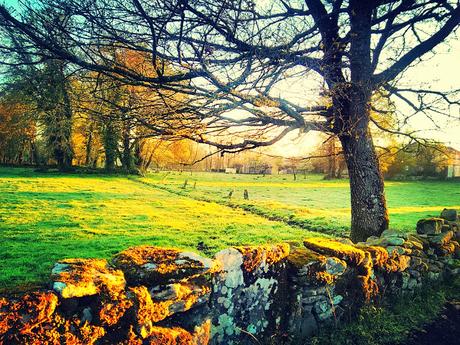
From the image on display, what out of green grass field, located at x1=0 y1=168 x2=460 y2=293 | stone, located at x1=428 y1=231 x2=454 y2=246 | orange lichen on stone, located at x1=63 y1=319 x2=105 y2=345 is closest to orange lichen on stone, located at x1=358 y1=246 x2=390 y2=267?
stone, located at x1=428 y1=231 x2=454 y2=246

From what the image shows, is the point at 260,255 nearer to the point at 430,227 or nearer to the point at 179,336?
the point at 179,336

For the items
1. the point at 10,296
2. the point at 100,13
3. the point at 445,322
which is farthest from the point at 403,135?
the point at 10,296

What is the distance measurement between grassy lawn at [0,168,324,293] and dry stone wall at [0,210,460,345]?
236cm

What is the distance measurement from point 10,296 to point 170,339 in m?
1.14

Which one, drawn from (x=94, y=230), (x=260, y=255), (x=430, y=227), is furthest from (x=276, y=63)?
(x=94, y=230)

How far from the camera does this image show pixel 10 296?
5.96 ft

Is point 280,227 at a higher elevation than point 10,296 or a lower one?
lower

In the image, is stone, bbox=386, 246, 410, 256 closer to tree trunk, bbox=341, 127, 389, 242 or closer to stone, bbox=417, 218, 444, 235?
tree trunk, bbox=341, 127, 389, 242

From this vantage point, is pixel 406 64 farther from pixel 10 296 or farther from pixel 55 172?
pixel 55 172

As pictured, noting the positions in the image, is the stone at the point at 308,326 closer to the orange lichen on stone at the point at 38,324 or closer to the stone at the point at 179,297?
the stone at the point at 179,297

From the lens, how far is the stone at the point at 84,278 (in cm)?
192

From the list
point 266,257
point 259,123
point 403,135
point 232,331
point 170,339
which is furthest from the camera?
point 403,135

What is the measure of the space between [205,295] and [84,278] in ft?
3.42

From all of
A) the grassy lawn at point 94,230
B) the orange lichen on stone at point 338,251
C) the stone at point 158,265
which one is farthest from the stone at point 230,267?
the grassy lawn at point 94,230
